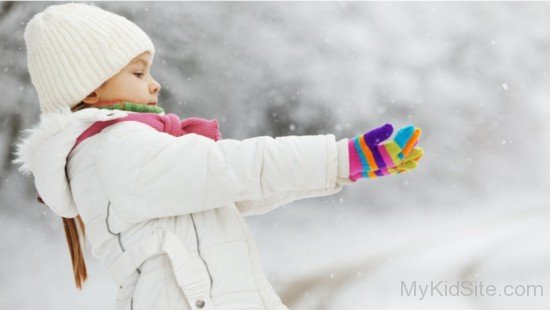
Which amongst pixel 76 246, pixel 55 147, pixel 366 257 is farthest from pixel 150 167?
pixel 366 257

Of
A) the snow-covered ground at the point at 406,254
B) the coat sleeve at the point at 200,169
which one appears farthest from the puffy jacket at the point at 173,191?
the snow-covered ground at the point at 406,254

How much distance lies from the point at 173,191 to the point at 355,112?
1743 millimetres

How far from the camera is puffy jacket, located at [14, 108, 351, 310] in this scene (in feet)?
3.19

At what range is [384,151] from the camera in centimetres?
94

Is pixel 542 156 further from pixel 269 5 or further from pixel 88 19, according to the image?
pixel 88 19

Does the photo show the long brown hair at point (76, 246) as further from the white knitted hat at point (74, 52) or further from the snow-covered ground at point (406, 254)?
the snow-covered ground at point (406, 254)

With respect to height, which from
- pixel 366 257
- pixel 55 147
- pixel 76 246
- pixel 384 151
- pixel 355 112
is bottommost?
pixel 366 257

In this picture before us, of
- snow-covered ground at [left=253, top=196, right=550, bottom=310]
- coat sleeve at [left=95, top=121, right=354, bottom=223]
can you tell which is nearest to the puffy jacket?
coat sleeve at [left=95, top=121, right=354, bottom=223]

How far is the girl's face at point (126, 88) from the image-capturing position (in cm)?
114

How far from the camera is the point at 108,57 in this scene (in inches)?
43.8

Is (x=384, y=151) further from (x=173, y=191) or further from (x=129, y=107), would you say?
(x=129, y=107)

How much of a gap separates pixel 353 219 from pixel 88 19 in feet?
5.36

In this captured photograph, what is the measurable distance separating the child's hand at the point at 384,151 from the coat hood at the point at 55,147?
1.16 feet

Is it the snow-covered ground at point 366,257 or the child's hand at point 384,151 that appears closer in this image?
the child's hand at point 384,151
